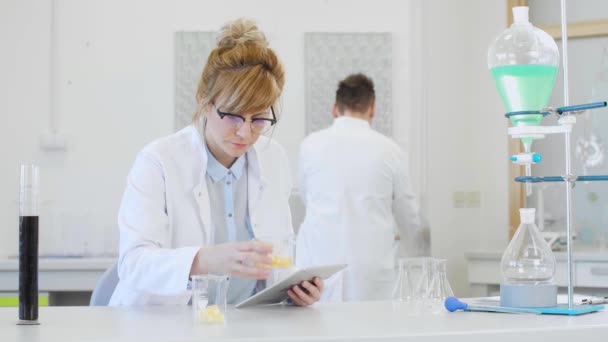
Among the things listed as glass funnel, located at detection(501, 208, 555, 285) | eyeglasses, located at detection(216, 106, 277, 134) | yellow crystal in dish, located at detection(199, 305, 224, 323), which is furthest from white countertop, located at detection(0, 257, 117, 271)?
glass funnel, located at detection(501, 208, 555, 285)

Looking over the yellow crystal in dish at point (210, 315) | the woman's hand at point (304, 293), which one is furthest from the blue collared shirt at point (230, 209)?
the yellow crystal in dish at point (210, 315)

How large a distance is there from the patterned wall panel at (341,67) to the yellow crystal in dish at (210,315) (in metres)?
3.11

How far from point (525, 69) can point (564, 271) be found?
237cm

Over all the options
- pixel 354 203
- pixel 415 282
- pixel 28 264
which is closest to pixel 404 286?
pixel 415 282

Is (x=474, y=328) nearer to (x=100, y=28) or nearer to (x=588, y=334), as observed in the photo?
(x=588, y=334)

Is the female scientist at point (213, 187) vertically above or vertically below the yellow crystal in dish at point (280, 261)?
above

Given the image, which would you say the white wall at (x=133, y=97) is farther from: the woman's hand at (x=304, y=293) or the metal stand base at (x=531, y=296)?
the metal stand base at (x=531, y=296)

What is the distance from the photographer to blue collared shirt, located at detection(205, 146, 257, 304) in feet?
7.82

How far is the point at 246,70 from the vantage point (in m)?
2.30

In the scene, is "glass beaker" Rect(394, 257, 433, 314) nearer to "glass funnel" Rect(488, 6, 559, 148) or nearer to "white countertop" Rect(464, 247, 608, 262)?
"glass funnel" Rect(488, 6, 559, 148)

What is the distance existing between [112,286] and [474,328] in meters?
1.10

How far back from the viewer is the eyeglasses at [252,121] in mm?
→ 2293

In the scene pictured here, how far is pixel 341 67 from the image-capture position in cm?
481

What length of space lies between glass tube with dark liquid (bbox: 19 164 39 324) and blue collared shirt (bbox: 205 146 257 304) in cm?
67
